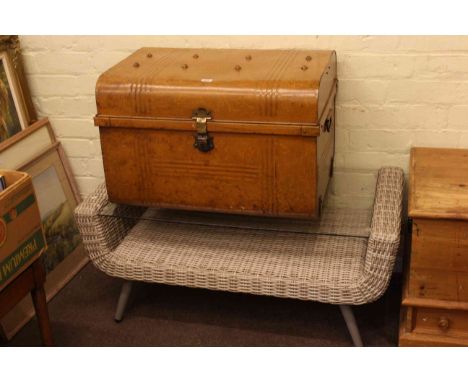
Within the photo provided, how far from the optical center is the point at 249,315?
2.28 m

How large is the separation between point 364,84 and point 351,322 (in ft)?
2.60

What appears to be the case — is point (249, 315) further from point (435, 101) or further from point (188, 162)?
point (435, 101)

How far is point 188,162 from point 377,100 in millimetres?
711

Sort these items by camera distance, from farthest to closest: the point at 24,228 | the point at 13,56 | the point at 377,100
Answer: the point at 13,56 < the point at 377,100 < the point at 24,228

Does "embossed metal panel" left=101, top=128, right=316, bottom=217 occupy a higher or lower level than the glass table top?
higher

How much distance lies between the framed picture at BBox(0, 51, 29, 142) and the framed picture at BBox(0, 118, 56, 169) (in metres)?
0.03

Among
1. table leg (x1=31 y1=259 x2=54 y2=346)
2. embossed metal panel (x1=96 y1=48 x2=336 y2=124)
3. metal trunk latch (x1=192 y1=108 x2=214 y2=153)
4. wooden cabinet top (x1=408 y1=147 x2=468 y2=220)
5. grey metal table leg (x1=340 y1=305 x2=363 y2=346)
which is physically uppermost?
embossed metal panel (x1=96 y1=48 x2=336 y2=124)

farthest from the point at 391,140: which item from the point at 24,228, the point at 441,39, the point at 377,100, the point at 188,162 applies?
the point at 24,228

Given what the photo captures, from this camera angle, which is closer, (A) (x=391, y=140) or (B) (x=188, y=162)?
(B) (x=188, y=162)

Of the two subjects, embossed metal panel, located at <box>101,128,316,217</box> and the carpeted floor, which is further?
the carpeted floor

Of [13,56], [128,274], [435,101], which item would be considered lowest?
[128,274]

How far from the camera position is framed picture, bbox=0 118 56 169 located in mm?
2339

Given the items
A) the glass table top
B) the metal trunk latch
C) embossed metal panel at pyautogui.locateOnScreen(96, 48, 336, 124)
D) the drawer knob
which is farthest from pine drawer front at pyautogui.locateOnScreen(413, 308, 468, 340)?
the metal trunk latch

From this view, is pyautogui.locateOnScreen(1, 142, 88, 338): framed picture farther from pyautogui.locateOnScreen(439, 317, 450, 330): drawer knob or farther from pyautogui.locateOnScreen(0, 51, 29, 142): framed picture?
pyautogui.locateOnScreen(439, 317, 450, 330): drawer knob
